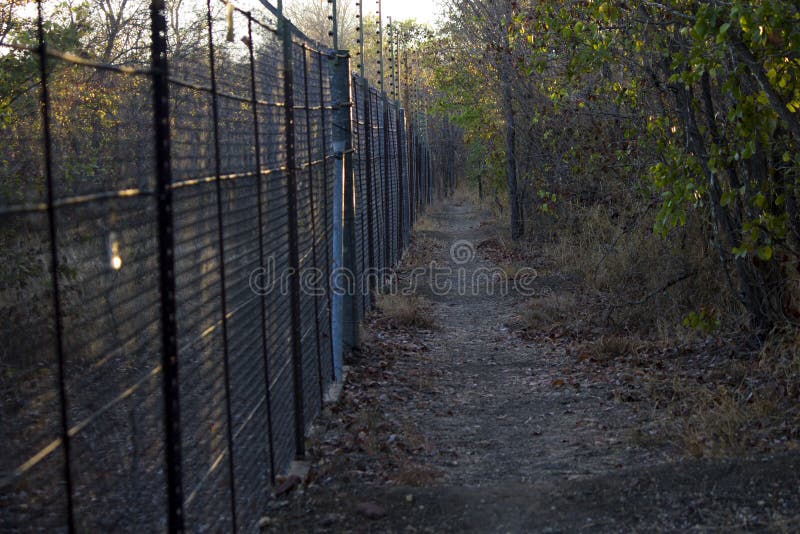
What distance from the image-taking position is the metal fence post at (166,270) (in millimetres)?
2916

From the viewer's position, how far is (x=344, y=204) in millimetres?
7922

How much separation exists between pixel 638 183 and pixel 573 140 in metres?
3.54

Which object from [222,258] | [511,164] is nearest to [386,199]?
[511,164]

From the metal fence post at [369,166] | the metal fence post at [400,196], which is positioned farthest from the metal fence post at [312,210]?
the metal fence post at [400,196]

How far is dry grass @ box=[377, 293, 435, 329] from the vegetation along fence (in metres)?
4.73

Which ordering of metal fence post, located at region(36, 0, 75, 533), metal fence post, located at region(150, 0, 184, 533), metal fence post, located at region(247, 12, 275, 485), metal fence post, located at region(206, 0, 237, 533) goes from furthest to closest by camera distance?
metal fence post, located at region(247, 12, 275, 485) → metal fence post, located at region(206, 0, 237, 533) → metal fence post, located at region(150, 0, 184, 533) → metal fence post, located at region(36, 0, 75, 533)

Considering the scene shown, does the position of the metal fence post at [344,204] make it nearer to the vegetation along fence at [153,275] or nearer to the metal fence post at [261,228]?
the vegetation along fence at [153,275]

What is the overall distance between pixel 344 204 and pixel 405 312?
2768 millimetres

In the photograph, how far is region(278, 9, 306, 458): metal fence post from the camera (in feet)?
16.9

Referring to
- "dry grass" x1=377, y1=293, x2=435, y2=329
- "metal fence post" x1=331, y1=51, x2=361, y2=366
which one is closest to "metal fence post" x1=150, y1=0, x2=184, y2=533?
"metal fence post" x1=331, y1=51, x2=361, y2=366

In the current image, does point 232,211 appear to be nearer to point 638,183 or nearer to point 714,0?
point 714,0

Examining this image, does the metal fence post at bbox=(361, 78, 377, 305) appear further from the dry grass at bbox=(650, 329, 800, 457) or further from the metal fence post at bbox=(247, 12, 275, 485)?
the metal fence post at bbox=(247, 12, 275, 485)

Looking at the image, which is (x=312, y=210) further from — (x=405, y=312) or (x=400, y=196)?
(x=400, y=196)

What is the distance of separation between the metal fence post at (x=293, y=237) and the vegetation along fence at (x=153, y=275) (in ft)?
0.05
